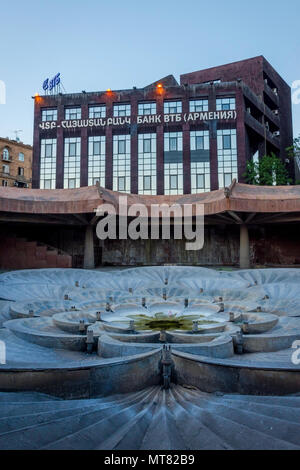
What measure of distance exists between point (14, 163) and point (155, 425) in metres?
52.8

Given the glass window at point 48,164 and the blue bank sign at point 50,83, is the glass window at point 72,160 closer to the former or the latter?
the glass window at point 48,164

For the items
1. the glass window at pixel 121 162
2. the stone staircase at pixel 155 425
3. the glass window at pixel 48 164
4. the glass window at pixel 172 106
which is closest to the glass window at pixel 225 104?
the glass window at pixel 172 106

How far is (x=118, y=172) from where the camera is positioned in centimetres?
3462

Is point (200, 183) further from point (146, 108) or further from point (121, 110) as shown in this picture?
point (121, 110)

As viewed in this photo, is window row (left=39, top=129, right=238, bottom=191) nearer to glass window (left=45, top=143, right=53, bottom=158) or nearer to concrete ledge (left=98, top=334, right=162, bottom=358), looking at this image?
glass window (left=45, top=143, right=53, bottom=158)

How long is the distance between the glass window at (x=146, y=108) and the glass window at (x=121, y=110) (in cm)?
128

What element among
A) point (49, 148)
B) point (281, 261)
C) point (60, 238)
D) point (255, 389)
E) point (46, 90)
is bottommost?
point (255, 389)

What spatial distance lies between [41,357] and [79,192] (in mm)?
16817

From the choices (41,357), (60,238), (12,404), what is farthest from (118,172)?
(12,404)

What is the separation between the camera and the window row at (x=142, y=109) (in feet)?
112

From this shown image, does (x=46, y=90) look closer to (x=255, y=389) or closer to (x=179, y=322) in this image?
(x=179, y=322)

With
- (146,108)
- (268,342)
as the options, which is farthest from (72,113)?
(268,342)

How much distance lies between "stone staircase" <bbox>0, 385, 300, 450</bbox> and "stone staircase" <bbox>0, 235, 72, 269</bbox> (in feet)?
53.5

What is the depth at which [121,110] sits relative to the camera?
1390 inches
